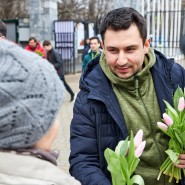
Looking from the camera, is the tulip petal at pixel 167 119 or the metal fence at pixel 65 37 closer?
the tulip petal at pixel 167 119

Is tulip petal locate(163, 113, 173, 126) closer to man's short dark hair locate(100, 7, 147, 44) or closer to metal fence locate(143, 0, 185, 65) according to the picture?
man's short dark hair locate(100, 7, 147, 44)

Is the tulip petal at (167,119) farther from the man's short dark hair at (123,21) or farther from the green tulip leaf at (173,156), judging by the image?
the man's short dark hair at (123,21)

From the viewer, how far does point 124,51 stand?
198 cm

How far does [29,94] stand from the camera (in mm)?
1139

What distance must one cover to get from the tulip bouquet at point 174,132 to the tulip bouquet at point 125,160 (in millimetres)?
228

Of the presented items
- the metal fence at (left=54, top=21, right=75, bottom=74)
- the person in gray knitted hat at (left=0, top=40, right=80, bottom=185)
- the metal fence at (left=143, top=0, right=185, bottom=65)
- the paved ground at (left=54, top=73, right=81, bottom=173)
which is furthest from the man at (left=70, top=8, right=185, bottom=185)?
the metal fence at (left=54, top=21, right=75, bottom=74)

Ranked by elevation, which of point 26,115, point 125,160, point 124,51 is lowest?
point 125,160

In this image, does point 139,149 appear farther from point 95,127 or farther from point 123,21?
point 123,21

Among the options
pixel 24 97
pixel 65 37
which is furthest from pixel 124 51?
pixel 65 37

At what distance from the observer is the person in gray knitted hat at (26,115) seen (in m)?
1.12

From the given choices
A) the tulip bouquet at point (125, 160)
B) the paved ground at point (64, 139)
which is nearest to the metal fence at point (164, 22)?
the paved ground at point (64, 139)

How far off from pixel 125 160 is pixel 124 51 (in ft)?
1.84

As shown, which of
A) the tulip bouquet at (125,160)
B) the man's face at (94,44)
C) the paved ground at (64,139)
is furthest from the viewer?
the man's face at (94,44)

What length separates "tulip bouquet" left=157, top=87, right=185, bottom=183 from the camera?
1.92 metres
